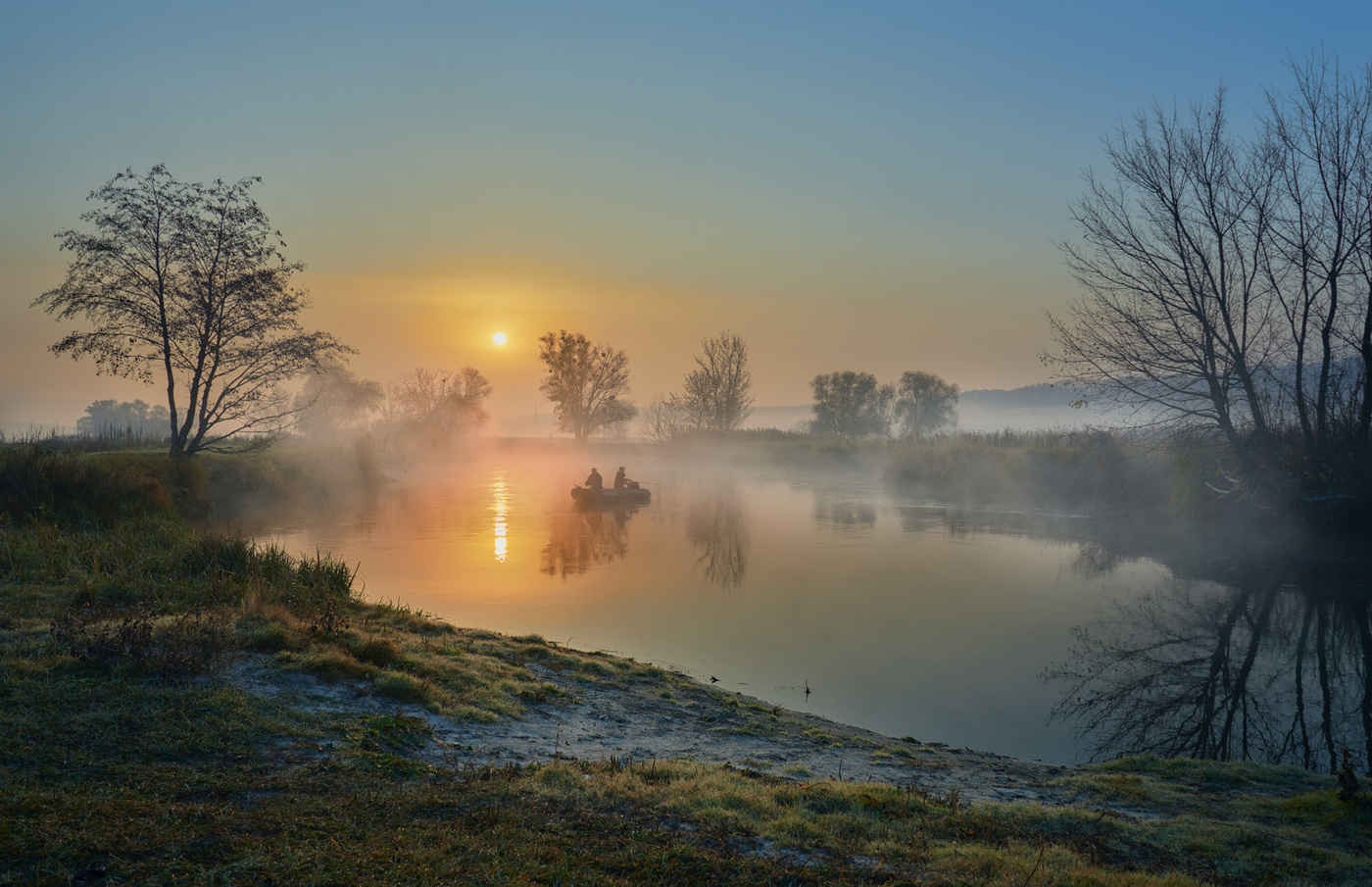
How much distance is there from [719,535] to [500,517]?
29.9 feet

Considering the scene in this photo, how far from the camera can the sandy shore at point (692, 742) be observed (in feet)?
19.7

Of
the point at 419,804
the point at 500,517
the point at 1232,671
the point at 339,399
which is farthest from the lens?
the point at 339,399

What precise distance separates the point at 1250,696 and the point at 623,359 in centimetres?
5984

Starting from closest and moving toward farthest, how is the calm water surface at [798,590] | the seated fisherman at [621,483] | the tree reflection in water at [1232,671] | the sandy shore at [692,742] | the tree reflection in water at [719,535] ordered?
the sandy shore at [692,742] < the tree reflection in water at [1232,671] < the calm water surface at [798,590] < the tree reflection in water at [719,535] < the seated fisherman at [621,483]

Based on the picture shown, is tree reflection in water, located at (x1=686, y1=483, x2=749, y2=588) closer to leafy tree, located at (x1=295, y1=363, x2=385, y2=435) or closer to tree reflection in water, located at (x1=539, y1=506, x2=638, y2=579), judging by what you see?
tree reflection in water, located at (x1=539, y1=506, x2=638, y2=579)

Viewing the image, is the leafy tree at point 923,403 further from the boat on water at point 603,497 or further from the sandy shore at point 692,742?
the sandy shore at point 692,742

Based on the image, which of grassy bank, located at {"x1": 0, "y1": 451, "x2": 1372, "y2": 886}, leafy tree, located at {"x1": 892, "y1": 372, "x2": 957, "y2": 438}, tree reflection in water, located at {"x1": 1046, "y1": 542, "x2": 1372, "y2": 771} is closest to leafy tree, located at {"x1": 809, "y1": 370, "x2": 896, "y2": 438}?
leafy tree, located at {"x1": 892, "y1": 372, "x2": 957, "y2": 438}

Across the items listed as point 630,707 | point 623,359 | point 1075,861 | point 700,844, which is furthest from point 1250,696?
point 623,359

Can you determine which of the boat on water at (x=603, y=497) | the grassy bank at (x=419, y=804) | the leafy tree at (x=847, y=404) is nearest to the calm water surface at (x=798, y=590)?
the boat on water at (x=603, y=497)

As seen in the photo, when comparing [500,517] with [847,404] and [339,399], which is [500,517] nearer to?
[339,399]

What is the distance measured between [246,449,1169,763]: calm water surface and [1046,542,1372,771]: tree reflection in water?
600 millimetres

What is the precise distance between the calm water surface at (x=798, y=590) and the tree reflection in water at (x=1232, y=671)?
60 centimetres

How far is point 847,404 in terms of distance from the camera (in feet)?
264

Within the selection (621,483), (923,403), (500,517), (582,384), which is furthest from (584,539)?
(923,403)
